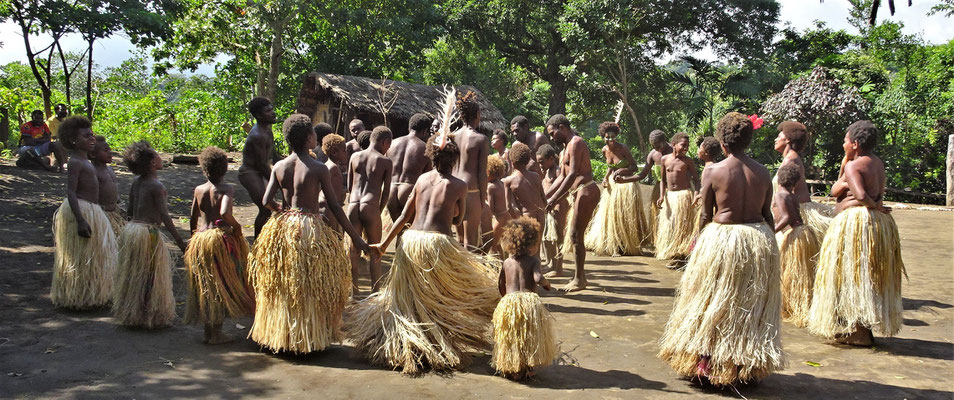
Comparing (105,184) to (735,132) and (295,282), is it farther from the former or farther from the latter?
(735,132)

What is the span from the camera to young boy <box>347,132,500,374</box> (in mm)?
4238

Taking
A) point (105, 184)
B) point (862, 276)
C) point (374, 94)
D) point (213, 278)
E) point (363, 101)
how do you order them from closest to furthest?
point (213, 278) < point (862, 276) < point (105, 184) < point (363, 101) < point (374, 94)

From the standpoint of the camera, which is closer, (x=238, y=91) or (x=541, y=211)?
(x=541, y=211)

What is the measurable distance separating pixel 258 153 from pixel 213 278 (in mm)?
1548

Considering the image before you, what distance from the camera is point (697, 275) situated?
402cm

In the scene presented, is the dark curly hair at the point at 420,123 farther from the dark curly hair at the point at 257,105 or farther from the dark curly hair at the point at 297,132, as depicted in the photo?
the dark curly hair at the point at 297,132

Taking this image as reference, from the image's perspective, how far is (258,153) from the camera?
5.86m

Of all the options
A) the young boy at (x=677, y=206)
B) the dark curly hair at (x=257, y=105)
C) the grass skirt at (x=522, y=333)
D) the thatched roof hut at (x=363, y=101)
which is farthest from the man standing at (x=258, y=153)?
the thatched roof hut at (x=363, y=101)

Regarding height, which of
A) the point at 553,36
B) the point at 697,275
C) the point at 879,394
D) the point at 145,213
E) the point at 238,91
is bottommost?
the point at 879,394

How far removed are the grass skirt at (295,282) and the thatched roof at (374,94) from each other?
31.0ft

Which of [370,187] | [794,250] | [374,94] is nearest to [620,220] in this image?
[794,250]

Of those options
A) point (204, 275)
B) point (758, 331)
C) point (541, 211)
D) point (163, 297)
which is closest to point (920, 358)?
point (758, 331)

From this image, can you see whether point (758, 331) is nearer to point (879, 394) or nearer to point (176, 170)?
point (879, 394)

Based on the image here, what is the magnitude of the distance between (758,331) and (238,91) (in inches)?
698
